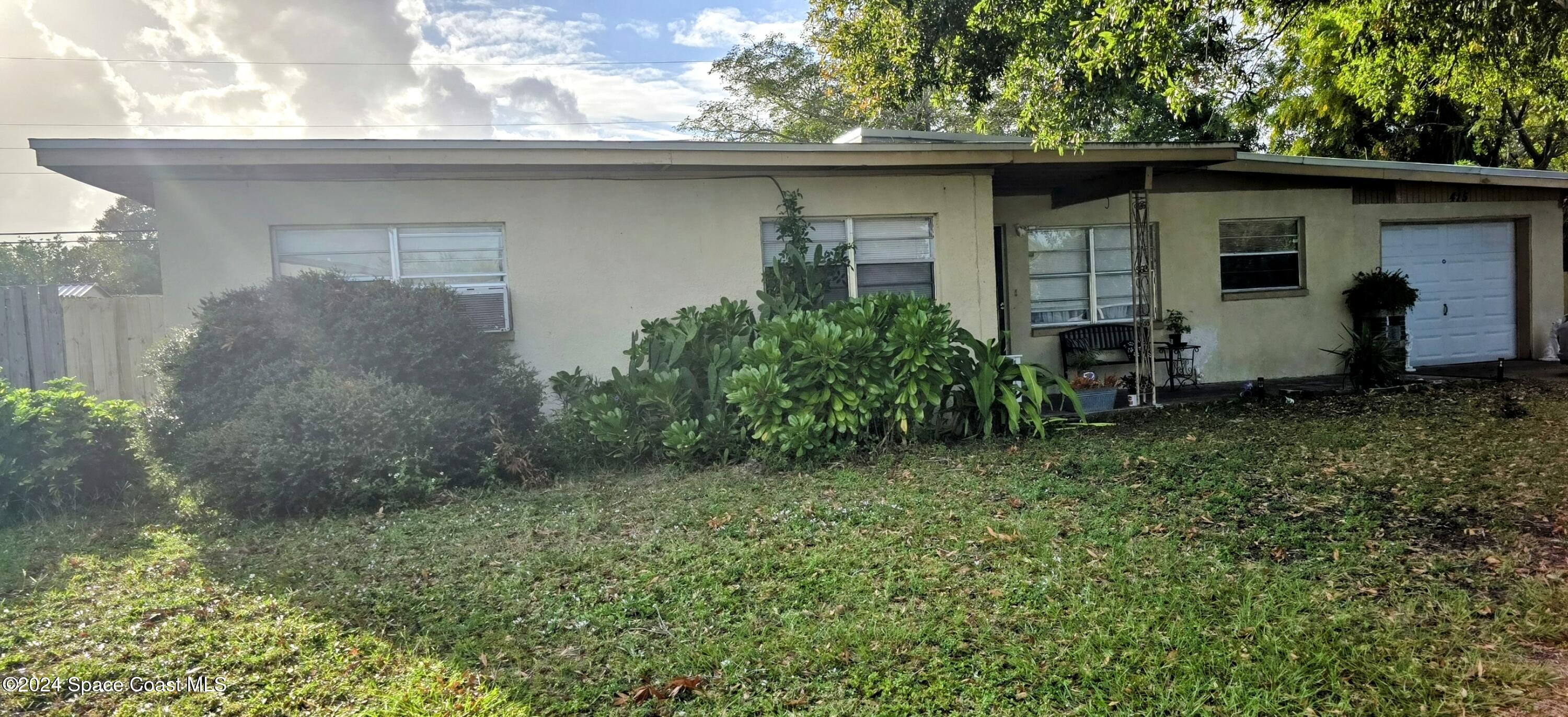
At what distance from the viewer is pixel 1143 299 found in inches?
386

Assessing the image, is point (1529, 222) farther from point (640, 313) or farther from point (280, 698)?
point (280, 698)

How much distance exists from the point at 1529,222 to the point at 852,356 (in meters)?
11.3

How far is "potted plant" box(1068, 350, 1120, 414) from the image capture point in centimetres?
876

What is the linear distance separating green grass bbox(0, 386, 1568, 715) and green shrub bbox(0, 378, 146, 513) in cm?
40

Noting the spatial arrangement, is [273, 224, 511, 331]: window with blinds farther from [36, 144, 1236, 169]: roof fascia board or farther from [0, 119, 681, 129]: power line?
[0, 119, 681, 129]: power line

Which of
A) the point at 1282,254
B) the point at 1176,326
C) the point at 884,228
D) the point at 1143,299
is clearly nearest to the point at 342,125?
the point at 884,228

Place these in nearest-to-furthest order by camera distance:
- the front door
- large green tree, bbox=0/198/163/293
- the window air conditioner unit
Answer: the window air conditioner unit → the front door → large green tree, bbox=0/198/163/293

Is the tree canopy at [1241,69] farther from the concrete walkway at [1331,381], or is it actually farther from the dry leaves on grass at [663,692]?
the dry leaves on grass at [663,692]

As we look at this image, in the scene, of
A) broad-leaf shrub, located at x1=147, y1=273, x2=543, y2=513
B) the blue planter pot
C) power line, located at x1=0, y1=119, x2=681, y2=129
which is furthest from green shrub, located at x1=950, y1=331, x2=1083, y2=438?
power line, located at x1=0, y1=119, x2=681, y2=129

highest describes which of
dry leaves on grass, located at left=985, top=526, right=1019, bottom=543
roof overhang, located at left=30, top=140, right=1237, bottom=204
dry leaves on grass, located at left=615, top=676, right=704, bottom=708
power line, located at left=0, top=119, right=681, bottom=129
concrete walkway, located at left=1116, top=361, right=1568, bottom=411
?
power line, located at left=0, top=119, right=681, bottom=129

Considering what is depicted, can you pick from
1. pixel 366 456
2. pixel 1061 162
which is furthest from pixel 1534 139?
pixel 366 456

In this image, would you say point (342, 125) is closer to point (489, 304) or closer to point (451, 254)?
point (451, 254)

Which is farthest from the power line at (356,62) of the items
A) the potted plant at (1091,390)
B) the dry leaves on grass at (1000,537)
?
the dry leaves on grass at (1000,537)

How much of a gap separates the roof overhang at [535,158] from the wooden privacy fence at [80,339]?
222cm
